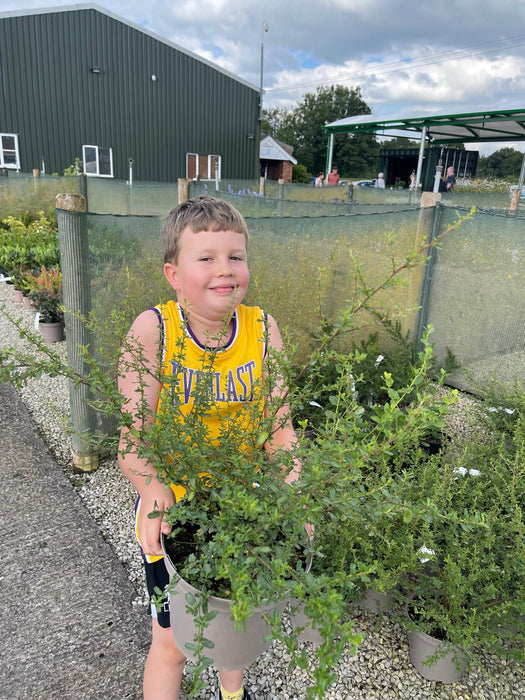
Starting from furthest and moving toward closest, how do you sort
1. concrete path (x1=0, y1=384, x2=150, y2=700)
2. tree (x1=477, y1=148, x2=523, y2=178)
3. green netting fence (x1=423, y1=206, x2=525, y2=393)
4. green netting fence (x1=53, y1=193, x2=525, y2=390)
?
tree (x1=477, y1=148, x2=523, y2=178) → green netting fence (x1=423, y1=206, x2=525, y2=393) → green netting fence (x1=53, y1=193, x2=525, y2=390) → concrete path (x1=0, y1=384, x2=150, y2=700)

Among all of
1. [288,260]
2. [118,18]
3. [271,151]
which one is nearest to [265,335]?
[288,260]

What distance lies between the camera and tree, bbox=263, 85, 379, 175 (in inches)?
2603

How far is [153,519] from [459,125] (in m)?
21.3

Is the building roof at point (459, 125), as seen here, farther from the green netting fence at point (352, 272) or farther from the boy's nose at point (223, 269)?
the boy's nose at point (223, 269)

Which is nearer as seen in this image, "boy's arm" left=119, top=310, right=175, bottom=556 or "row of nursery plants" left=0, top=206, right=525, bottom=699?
"row of nursery plants" left=0, top=206, right=525, bottom=699

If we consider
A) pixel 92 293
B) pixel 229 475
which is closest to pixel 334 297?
pixel 92 293

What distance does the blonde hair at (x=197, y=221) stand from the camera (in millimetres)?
1487

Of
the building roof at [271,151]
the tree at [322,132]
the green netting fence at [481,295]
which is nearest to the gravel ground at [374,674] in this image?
the green netting fence at [481,295]

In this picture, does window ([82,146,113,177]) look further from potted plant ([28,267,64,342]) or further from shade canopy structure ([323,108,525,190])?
potted plant ([28,267,64,342])

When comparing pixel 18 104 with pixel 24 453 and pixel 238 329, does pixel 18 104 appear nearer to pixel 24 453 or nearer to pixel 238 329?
pixel 24 453

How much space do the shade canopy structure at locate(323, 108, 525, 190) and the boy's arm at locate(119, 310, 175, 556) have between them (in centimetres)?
1699

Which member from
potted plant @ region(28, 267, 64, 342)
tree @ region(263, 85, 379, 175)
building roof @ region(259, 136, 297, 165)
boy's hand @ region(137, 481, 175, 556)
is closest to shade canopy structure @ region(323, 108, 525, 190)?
building roof @ region(259, 136, 297, 165)

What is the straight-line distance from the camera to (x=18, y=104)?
1622 centimetres

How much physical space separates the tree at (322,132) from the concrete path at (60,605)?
2431 inches
